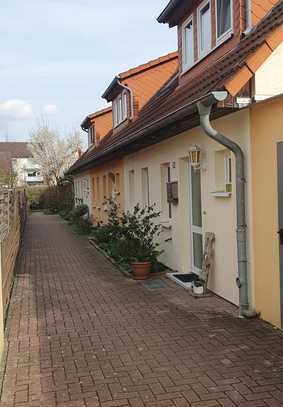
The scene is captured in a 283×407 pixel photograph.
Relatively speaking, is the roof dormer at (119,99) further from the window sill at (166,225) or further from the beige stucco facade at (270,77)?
the beige stucco facade at (270,77)

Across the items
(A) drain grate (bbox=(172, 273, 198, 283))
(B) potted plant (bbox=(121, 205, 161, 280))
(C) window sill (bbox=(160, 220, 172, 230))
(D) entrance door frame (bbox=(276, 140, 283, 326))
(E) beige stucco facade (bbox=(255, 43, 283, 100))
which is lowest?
(A) drain grate (bbox=(172, 273, 198, 283))

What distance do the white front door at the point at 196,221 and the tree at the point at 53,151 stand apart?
44771 millimetres

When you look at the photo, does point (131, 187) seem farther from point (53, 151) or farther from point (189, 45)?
point (53, 151)

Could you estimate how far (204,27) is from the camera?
10633 mm

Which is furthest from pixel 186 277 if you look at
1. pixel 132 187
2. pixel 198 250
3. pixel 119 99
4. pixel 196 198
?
pixel 119 99

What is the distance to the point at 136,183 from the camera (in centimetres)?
1451

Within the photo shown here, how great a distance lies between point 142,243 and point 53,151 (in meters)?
46.2

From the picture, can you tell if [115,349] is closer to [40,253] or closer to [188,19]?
[188,19]

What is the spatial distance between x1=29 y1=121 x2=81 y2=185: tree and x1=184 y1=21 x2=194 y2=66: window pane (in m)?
42.7

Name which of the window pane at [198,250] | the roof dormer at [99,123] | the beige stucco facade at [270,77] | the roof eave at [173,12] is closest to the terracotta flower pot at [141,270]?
the window pane at [198,250]

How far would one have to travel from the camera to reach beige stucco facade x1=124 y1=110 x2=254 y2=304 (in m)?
7.49

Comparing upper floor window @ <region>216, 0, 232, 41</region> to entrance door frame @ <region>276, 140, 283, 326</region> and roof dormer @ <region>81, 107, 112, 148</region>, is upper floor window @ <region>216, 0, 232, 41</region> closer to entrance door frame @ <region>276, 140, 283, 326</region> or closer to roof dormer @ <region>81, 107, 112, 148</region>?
entrance door frame @ <region>276, 140, 283, 326</region>

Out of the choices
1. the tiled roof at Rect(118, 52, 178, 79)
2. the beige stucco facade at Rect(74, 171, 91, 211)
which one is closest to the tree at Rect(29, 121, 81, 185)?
the beige stucco facade at Rect(74, 171, 91, 211)

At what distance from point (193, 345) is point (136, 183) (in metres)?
8.88
